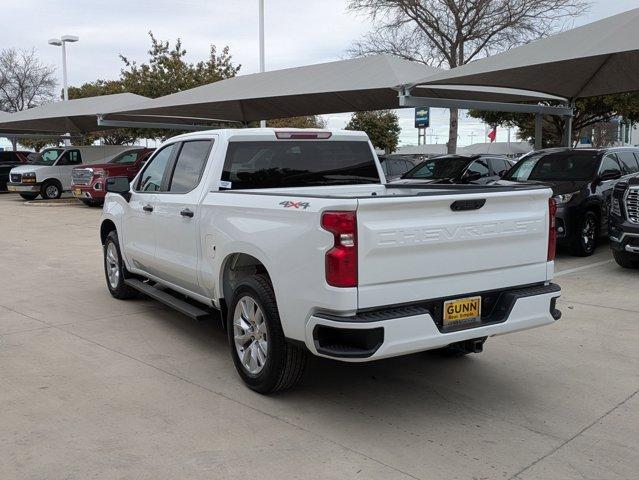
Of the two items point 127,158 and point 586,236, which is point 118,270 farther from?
point 127,158

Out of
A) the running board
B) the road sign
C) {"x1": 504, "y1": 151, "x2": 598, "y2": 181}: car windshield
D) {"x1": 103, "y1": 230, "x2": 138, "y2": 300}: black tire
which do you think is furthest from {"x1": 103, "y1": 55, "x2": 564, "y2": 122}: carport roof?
the road sign

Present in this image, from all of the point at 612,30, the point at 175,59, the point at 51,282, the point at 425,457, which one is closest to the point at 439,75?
the point at 612,30

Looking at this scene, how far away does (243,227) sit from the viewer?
4566mm

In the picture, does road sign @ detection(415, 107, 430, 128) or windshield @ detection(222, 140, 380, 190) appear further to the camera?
road sign @ detection(415, 107, 430, 128)

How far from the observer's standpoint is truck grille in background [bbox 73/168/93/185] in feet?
65.3

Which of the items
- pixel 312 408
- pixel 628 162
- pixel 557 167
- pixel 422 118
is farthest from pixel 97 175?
pixel 422 118

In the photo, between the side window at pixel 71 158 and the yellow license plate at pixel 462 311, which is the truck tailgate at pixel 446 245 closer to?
the yellow license plate at pixel 462 311

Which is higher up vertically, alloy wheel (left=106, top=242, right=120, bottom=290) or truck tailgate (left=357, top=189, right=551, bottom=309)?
truck tailgate (left=357, top=189, right=551, bottom=309)

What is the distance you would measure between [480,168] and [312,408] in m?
12.4

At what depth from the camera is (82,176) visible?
20125 mm

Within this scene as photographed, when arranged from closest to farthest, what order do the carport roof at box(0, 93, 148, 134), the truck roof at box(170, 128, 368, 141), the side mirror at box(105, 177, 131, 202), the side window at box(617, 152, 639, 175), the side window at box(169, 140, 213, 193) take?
1. the truck roof at box(170, 128, 368, 141)
2. the side window at box(169, 140, 213, 193)
3. the side mirror at box(105, 177, 131, 202)
4. the side window at box(617, 152, 639, 175)
5. the carport roof at box(0, 93, 148, 134)

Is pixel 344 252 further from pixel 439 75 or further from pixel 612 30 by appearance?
pixel 439 75

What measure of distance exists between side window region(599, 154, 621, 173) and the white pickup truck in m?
6.48

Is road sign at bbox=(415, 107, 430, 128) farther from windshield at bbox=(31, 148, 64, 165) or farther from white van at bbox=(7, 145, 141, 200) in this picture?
windshield at bbox=(31, 148, 64, 165)
